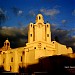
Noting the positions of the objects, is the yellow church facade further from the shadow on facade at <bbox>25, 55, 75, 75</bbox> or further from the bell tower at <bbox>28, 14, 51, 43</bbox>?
the shadow on facade at <bbox>25, 55, 75, 75</bbox>

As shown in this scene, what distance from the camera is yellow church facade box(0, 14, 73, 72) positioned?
104 ft

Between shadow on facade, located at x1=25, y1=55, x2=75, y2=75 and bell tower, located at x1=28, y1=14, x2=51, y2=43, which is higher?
bell tower, located at x1=28, y1=14, x2=51, y2=43

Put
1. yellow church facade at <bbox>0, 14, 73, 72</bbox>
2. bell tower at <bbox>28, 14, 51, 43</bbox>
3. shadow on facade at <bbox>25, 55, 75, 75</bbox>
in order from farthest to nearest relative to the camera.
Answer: bell tower at <bbox>28, 14, 51, 43</bbox> < yellow church facade at <bbox>0, 14, 73, 72</bbox> < shadow on facade at <bbox>25, 55, 75, 75</bbox>

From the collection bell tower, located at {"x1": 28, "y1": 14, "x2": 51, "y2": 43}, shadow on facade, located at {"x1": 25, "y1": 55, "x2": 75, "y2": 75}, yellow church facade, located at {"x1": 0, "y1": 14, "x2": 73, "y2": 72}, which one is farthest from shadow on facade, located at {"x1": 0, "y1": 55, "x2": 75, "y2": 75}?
bell tower, located at {"x1": 28, "y1": 14, "x2": 51, "y2": 43}

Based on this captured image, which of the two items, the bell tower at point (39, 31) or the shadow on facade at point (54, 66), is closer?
the shadow on facade at point (54, 66)

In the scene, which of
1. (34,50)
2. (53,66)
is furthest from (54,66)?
(34,50)

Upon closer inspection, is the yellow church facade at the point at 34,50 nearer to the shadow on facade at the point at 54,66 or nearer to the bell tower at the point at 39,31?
the bell tower at the point at 39,31

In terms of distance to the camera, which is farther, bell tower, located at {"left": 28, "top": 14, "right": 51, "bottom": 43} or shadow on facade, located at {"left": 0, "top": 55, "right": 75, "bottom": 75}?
bell tower, located at {"left": 28, "top": 14, "right": 51, "bottom": 43}

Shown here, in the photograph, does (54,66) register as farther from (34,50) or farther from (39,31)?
(39,31)

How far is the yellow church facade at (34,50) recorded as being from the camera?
31558mm

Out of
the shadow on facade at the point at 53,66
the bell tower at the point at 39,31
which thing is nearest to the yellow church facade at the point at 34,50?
the bell tower at the point at 39,31

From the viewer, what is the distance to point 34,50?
30.7 m

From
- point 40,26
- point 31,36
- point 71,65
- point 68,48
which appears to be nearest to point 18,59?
point 31,36

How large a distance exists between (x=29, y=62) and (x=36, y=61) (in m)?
1.76
